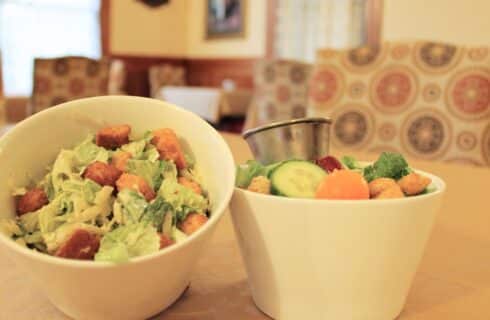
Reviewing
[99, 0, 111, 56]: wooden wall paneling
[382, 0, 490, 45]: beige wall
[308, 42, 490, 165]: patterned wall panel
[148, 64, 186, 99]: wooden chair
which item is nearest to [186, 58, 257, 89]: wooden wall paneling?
[148, 64, 186, 99]: wooden chair

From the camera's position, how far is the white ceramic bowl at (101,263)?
29 centimetres

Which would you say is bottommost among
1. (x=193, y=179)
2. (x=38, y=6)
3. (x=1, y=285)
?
(x=1, y=285)

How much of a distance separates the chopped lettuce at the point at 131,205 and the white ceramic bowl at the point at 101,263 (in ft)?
0.14

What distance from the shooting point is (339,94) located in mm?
1428

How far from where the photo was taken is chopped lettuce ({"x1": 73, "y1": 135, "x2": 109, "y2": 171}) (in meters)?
0.38

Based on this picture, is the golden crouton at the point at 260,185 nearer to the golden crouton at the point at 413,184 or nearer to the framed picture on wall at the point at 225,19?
the golden crouton at the point at 413,184

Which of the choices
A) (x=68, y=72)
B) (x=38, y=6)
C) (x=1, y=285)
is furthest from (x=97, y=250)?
(x=38, y=6)

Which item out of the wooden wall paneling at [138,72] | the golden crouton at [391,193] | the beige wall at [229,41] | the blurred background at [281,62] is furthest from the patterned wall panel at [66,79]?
the wooden wall paneling at [138,72]

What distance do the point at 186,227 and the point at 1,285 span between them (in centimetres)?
21

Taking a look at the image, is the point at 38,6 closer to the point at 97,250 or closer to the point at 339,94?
the point at 339,94

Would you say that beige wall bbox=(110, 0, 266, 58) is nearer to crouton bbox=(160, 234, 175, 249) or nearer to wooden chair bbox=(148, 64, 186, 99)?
wooden chair bbox=(148, 64, 186, 99)

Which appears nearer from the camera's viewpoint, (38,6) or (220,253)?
(220,253)

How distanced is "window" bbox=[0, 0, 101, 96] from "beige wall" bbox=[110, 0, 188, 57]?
0.96ft

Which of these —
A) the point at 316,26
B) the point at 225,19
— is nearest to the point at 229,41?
the point at 225,19
